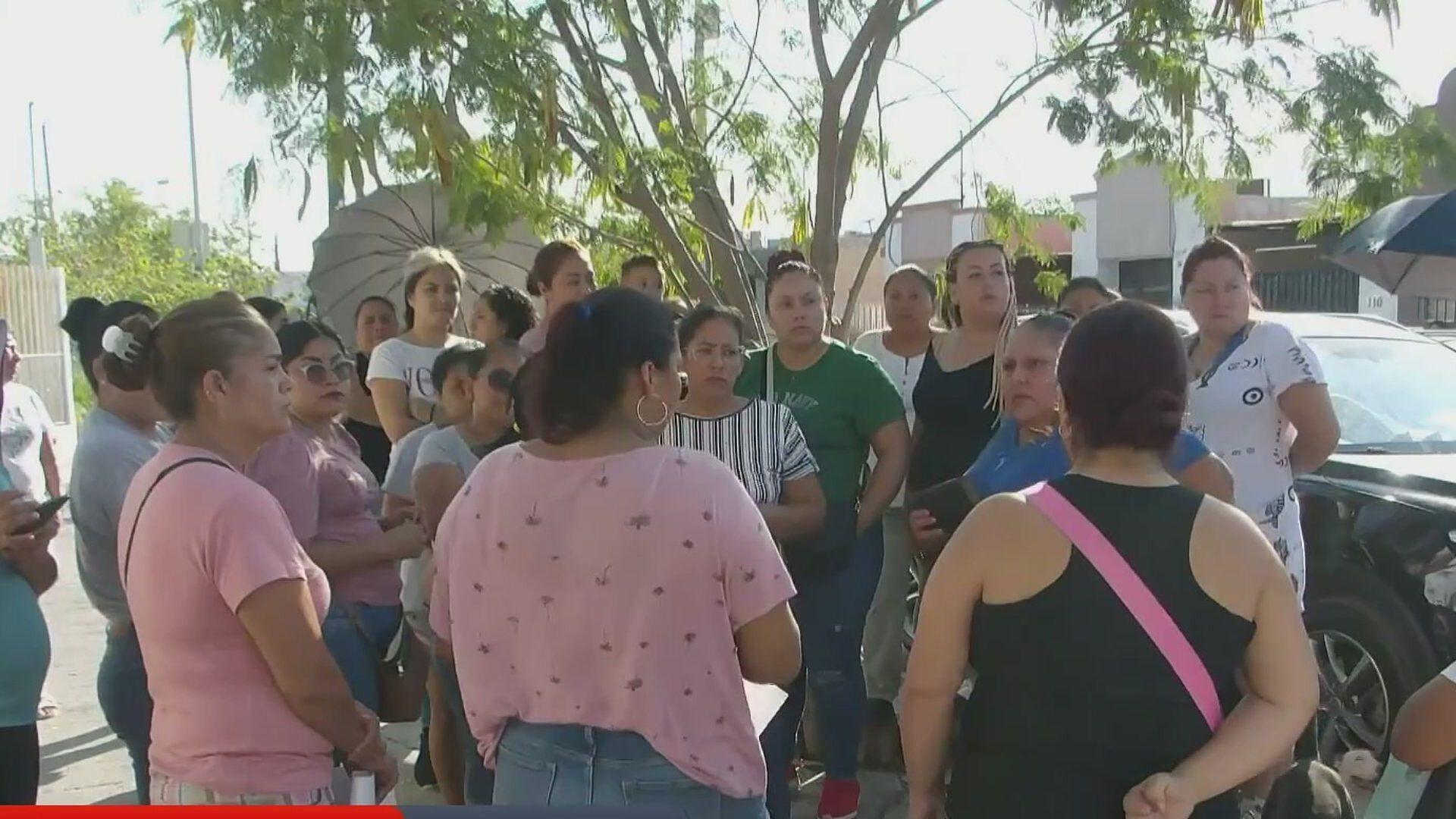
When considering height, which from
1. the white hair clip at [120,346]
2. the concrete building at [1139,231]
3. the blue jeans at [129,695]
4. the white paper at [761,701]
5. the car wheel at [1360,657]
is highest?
the concrete building at [1139,231]

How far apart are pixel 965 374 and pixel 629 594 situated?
2541 mm

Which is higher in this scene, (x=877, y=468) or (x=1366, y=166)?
(x=1366, y=166)

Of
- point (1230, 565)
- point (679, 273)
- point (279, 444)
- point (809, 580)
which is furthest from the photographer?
point (679, 273)

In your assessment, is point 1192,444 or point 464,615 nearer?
point 464,615

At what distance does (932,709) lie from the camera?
2.21m

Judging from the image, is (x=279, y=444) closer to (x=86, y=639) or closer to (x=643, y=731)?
(x=643, y=731)

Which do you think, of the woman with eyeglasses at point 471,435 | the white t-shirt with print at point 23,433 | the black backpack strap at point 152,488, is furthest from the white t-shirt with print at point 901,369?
the white t-shirt with print at point 23,433

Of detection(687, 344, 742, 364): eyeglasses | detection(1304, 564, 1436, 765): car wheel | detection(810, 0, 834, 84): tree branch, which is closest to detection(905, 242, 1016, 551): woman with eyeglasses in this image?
detection(687, 344, 742, 364): eyeglasses

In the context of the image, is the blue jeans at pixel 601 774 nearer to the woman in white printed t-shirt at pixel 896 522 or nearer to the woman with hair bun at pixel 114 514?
the woman with hair bun at pixel 114 514

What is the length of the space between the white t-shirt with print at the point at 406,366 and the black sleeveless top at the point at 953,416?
177cm

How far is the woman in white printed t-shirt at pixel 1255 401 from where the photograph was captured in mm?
3709

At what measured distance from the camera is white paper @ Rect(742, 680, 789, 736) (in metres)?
2.39

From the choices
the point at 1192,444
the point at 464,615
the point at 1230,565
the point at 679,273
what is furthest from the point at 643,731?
the point at 679,273

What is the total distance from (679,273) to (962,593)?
5033mm
